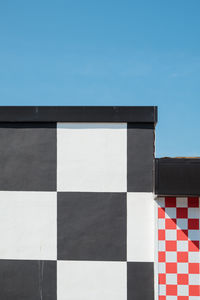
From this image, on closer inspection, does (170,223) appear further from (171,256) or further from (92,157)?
(92,157)

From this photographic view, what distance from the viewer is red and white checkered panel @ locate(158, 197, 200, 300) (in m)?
2.41

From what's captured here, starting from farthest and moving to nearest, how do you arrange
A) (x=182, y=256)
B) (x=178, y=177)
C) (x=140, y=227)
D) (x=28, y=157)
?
(x=28, y=157)
(x=140, y=227)
(x=182, y=256)
(x=178, y=177)

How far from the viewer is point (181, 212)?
97.3 inches

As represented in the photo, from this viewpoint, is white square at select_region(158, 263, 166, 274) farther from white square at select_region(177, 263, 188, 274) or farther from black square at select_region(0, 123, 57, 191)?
black square at select_region(0, 123, 57, 191)

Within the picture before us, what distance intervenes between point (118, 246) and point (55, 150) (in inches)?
38.7

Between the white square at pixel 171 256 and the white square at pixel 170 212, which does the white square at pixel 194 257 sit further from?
the white square at pixel 170 212

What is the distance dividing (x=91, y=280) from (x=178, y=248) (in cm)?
78

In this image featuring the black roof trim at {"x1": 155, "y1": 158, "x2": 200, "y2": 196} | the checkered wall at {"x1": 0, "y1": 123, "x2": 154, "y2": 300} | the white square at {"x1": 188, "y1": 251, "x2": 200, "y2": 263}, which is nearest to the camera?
the black roof trim at {"x1": 155, "y1": 158, "x2": 200, "y2": 196}

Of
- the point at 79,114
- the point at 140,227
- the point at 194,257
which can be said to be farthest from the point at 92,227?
the point at 79,114

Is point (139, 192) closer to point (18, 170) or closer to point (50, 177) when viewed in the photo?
point (50, 177)

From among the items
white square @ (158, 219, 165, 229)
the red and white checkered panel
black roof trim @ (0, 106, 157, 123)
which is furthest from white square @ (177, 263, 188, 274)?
black roof trim @ (0, 106, 157, 123)

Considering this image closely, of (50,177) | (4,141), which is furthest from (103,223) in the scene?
(4,141)

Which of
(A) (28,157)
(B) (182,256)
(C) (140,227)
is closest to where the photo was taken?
(B) (182,256)

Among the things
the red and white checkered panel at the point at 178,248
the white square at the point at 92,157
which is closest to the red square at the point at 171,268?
the red and white checkered panel at the point at 178,248
